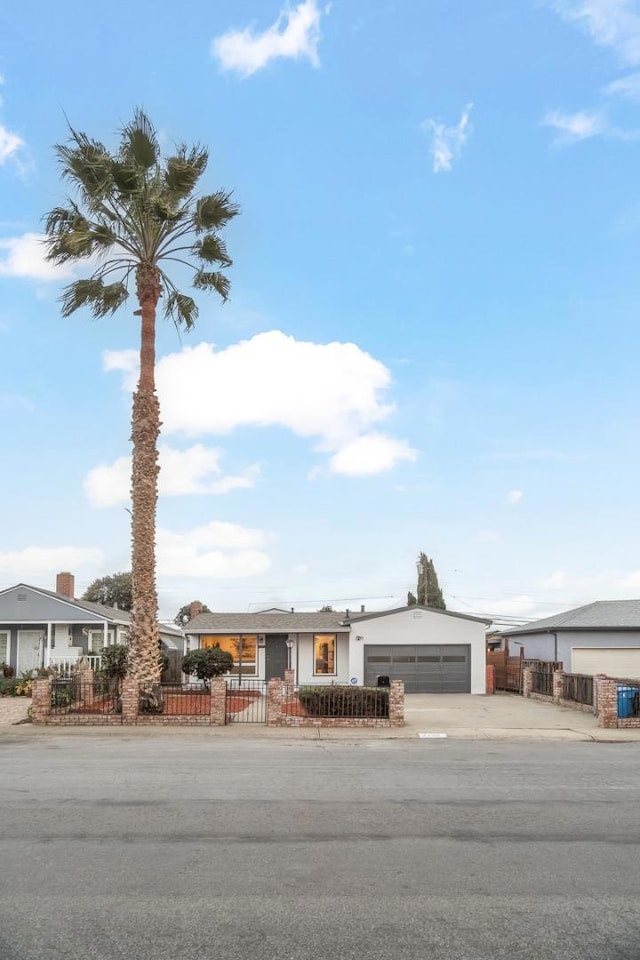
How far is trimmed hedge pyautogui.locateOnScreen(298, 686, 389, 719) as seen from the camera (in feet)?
64.8

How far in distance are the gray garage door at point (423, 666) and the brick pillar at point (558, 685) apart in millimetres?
5812

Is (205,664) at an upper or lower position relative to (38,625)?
lower

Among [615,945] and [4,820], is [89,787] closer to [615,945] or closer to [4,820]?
[4,820]

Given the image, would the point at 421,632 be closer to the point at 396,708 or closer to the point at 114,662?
the point at 114,662

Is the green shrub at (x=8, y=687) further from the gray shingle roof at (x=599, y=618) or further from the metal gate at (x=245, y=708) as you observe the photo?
the gray shingle roof at (x=599, y=618)

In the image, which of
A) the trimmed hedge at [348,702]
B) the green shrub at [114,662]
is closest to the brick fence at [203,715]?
the trimmed hedge at [348,702]

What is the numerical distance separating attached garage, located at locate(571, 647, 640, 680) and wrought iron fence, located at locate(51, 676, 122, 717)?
19.3m

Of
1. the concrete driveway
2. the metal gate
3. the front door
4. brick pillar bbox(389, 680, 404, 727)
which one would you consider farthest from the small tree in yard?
brick pillar bbox(389, 680, 404, 727)

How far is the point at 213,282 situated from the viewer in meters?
23.2

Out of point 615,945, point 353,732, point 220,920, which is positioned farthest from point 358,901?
point 353,732

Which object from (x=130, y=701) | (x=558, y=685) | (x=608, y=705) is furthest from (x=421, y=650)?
(x=130, y=701)

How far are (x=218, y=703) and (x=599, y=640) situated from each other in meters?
18.7

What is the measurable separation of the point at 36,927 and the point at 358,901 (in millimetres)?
2416

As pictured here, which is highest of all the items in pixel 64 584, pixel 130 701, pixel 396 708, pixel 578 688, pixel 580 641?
pixel 64 584
